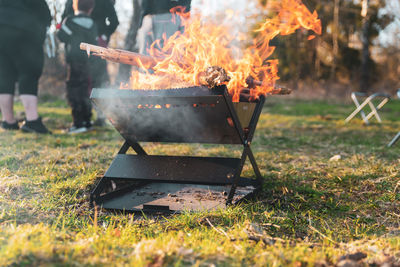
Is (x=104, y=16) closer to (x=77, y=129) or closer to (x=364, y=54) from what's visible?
(x=77, y=129)

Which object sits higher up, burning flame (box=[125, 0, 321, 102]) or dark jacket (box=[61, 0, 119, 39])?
dark jacket (box=[61, 0, 119, 39])

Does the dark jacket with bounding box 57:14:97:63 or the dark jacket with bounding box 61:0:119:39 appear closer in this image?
the dark jacket with bounding box 57:14:97:63

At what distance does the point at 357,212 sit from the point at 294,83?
19413mm

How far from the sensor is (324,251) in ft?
5.31

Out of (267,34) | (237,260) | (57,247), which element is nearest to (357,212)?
(237,260)

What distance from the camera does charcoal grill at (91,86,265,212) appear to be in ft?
7.47

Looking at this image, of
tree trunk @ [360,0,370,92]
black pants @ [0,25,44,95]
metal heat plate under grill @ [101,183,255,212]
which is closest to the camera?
metal heat plate under grill @ [101,183,255,212]

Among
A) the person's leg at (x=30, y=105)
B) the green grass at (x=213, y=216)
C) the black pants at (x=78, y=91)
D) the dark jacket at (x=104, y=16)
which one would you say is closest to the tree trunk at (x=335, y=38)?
the green grass at (x=213, y=216)

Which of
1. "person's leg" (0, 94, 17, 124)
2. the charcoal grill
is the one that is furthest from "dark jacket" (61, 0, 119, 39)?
the charcoal grill

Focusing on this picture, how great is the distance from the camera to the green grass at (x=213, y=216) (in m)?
1.43

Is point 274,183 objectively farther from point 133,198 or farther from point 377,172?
point 133,198

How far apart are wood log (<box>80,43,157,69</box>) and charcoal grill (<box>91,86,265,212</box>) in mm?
260

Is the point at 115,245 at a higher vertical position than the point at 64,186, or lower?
higher

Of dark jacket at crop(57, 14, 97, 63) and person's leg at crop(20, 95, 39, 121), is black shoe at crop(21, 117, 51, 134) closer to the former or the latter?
person's leg at crop(20, 95, 39, 121)
